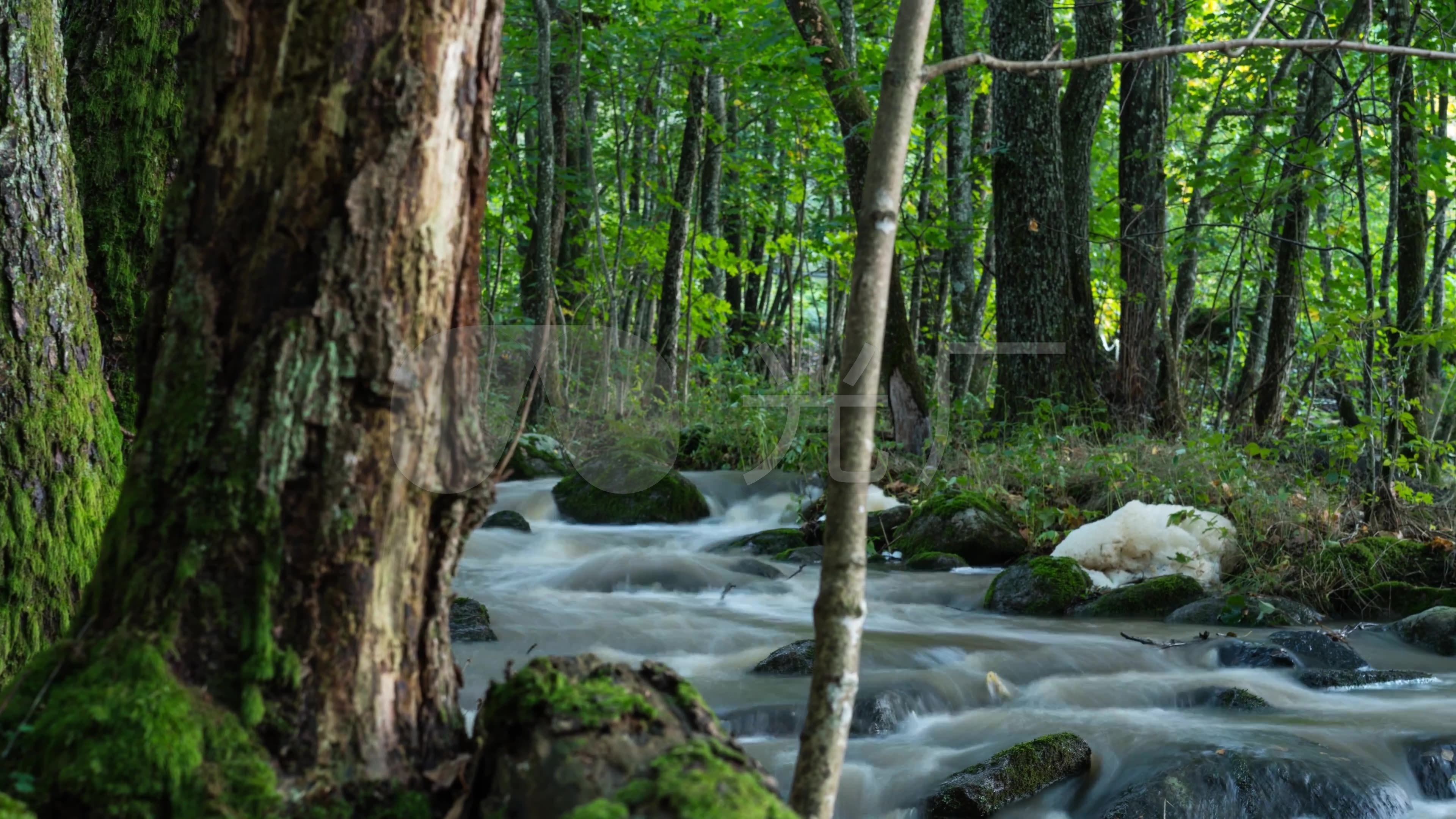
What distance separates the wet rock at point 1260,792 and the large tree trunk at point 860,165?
19.5 ft

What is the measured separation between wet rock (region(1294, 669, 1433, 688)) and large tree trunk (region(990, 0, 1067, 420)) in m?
4.63

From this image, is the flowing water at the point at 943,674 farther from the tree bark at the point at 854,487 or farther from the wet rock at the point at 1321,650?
the tree bark at the point at 854,487

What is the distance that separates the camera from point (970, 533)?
309 inches

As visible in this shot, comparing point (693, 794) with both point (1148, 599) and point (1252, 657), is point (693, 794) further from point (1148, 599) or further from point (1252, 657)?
point (1148, 599)

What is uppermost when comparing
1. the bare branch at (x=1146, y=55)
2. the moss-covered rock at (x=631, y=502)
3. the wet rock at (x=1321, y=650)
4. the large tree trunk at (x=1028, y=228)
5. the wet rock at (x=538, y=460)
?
the large tree trunk at (x=1028, y=228)

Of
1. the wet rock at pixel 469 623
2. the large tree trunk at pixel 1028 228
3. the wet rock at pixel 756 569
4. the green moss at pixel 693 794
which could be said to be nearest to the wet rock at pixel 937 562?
the wet rock at pixel 756 569

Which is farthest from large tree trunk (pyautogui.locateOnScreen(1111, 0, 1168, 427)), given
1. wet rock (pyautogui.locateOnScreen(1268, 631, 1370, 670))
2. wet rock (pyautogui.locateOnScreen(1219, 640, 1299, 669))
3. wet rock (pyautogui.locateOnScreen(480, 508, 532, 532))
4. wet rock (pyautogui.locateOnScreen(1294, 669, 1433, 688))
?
wet rock (pyautogui.locateOnScreen(480, 508, 532, 532))

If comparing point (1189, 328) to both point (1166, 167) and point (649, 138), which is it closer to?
point (1166, 167)

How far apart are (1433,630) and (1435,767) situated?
194 cm

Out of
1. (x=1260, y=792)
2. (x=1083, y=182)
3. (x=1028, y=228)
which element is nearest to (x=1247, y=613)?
(x=1260, y=792)

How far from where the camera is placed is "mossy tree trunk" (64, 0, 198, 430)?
3.80 meters

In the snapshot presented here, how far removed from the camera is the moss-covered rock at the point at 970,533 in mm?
7844

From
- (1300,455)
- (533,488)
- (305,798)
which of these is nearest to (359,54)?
(305,798)

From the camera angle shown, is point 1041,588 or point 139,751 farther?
point 1041,588
